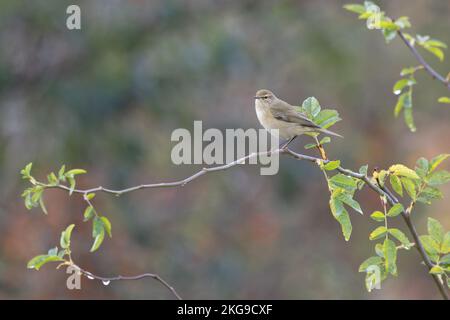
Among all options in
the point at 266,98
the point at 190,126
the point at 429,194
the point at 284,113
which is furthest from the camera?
the point at 190,126

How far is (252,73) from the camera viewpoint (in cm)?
1275

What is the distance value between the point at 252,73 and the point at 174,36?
82.2 inches

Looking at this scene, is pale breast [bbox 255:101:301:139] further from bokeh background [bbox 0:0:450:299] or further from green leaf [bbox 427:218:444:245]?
bokeh background [bbox 0:0:450:299]

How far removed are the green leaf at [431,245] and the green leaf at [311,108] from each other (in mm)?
659

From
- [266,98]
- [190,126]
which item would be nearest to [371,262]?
[266,98]

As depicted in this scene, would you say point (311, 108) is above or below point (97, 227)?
above

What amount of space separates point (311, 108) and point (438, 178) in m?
0.60

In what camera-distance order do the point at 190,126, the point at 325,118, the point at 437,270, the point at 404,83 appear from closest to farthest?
1. the point at 437,270
2. the point at 404,83
3. the point at 325,118
4. the point at 190,126

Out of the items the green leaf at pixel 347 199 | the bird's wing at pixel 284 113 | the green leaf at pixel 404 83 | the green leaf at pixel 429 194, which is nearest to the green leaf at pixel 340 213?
the green leaf at pixel 347 199

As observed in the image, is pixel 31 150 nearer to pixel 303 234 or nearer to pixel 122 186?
pixel 122 186

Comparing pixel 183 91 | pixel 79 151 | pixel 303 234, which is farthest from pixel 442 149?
pixel 79 151

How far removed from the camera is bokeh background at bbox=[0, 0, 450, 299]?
420 inches

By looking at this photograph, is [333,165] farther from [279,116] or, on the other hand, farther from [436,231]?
[279,116]

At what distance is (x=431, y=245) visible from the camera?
8.50ft
